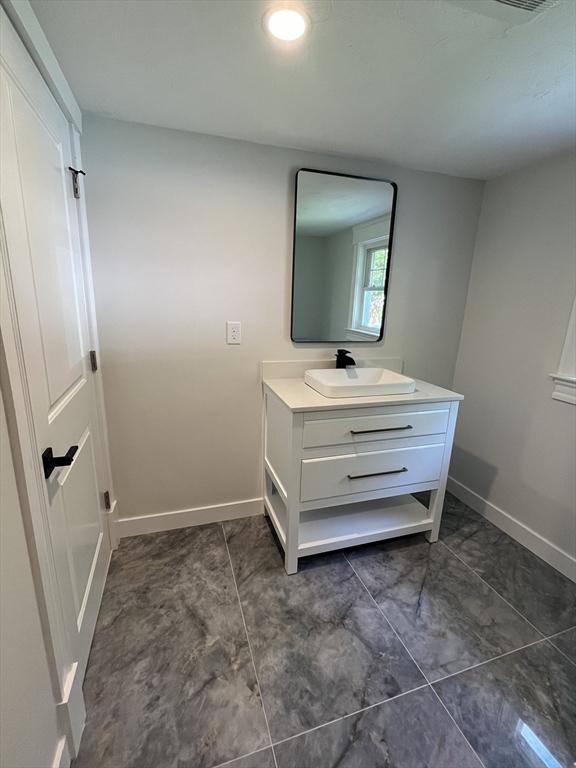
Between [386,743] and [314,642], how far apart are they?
0.38 meters

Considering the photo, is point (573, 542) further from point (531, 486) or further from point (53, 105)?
point (53, 105)

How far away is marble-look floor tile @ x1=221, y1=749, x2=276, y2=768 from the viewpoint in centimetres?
99

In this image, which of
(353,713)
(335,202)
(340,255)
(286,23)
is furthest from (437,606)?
(286,23)

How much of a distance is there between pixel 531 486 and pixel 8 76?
108 inches

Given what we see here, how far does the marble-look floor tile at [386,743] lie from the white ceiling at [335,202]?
2087 mm

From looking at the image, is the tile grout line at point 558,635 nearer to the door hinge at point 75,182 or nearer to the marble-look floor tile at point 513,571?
the marble-look floor tile at point 513,571

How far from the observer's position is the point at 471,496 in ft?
7.59

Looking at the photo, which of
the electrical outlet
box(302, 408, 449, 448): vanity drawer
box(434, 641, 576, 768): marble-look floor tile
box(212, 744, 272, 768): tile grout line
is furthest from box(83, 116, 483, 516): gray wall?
box(434, 641, 576, 768): marble-look floor tile

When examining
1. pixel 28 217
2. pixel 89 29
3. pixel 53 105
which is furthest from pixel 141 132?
pixel 28 217

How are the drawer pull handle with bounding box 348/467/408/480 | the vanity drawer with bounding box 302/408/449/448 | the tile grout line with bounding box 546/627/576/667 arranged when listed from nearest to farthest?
1. the tile grout line with bounding box 546/627/576/667
2. the vanity drawer with bounding box 302/408/449/448
3. the drawer pull handle with bounding box 348/467/408/480

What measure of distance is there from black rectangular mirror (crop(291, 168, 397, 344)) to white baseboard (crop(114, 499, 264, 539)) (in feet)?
3.64

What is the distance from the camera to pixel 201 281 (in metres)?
1.75

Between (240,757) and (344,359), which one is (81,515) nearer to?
(240,757)

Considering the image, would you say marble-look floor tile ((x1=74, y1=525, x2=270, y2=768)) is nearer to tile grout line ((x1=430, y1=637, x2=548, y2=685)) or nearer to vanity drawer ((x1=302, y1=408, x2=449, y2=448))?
tile grout line ((x1=430, y1=637, x2=548, y2=685))
